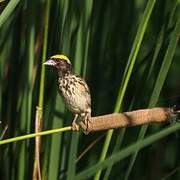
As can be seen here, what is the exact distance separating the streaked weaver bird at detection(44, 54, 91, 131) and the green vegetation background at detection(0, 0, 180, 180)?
0.05 metres

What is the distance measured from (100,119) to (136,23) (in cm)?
92

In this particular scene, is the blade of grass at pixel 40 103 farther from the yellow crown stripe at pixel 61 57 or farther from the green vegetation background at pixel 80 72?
the yellow crown stripe at pixel 61 57

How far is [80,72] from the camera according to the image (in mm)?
2014

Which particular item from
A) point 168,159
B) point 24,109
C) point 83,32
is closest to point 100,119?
point 83,32

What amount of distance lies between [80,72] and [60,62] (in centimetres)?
26

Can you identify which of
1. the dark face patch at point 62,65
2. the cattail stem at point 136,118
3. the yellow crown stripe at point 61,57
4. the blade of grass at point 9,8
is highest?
the blade of grass at point 9,8

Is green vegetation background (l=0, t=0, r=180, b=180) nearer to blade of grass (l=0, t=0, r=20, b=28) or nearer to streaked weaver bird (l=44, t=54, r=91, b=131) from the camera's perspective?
streaked weaver bird (l=44, t=54, r=91, b=131)

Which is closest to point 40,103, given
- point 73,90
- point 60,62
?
point 60,62

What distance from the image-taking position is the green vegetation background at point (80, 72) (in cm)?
196

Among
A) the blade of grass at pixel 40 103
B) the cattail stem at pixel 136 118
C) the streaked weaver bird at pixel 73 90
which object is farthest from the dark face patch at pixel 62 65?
the cattail stem at pixel 136 118

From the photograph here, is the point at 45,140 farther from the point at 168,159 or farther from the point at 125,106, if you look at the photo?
the point at 168,159

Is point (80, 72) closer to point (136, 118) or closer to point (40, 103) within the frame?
point (40, 103)

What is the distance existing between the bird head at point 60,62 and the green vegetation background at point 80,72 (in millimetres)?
27

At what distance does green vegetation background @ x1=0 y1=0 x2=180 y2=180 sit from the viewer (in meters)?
1.96
